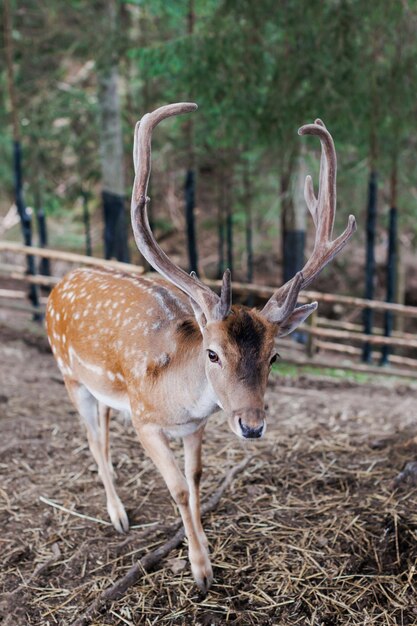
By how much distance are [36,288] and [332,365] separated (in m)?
5.16

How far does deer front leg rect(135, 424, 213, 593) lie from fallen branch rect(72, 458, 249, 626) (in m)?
0.24

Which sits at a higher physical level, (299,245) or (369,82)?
(369,82)

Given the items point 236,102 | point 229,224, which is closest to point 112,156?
point 236,102

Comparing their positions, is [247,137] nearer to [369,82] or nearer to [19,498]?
[369,82]

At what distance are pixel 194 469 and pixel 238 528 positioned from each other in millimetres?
501

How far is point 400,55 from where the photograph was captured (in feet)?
27.9

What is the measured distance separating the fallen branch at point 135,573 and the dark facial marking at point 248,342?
131cm

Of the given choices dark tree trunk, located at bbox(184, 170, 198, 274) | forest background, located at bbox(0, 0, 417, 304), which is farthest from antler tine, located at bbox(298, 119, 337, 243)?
dark tree trunk, located at bbox(184, 170, 198, 274)

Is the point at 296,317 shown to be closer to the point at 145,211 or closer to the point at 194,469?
the point at 145,211

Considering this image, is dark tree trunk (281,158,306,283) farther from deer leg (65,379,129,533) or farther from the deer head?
the deer head

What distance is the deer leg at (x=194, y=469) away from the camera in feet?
10.9

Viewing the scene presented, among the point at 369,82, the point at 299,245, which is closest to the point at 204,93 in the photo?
the point at 369,82

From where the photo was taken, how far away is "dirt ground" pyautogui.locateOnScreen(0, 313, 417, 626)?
2998mm

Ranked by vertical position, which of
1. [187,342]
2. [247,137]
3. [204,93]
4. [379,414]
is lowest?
[379,414]
